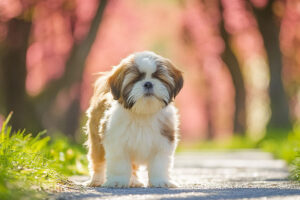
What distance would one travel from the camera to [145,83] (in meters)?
6.24

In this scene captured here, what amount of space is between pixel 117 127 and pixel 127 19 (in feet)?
93.2

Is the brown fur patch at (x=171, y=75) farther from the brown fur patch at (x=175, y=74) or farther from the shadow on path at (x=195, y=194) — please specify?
the shadow on path at (x=195, y=194)

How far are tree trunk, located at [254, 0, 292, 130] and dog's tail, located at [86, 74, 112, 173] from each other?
41.7ft

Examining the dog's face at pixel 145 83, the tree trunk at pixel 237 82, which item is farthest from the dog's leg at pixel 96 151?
the tree trunk at pixel 237 82

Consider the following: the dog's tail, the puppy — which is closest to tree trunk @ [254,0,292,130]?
the dog's tail

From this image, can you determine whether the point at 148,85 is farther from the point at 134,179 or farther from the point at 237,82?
the point at 237,82

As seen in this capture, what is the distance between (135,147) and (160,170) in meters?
0.35

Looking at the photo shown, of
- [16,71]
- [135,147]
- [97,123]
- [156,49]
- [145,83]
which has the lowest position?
[135,147]

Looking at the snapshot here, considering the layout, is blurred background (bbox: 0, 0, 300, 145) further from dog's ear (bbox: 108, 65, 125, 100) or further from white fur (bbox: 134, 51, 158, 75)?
white fur (bbox: 134, 51, 158, 75)

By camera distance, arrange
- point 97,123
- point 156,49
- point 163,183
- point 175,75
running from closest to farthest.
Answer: point 163,183, point 175,75, point 97,123, point 156,49

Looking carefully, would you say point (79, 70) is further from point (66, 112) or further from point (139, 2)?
point (139, 2)

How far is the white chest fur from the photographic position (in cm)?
647

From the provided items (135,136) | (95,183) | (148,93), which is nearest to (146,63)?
(148,93)

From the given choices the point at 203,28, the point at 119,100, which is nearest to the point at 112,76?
the point at 119,100
